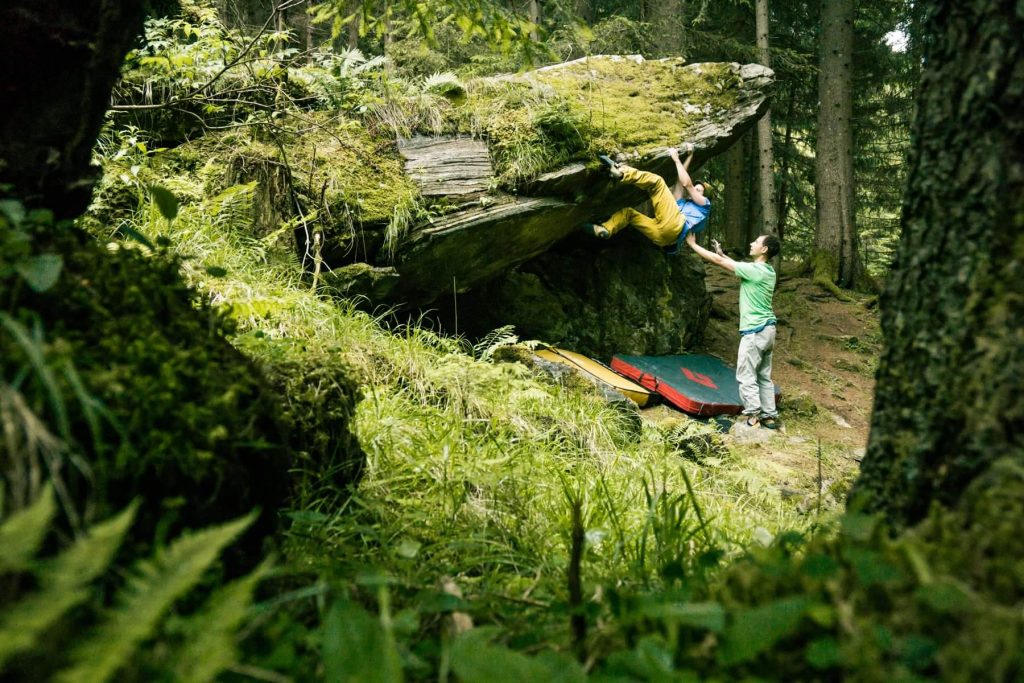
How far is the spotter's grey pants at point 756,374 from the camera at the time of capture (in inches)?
283

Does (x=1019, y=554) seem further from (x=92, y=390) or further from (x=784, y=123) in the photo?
(x=784, y=123)

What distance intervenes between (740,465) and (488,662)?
494 centimetres

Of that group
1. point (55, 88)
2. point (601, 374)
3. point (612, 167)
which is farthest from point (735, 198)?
point (55, 88)

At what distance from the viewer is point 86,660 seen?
0.65 m

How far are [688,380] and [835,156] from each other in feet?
22.4

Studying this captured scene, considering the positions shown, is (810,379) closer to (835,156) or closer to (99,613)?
(835,156)

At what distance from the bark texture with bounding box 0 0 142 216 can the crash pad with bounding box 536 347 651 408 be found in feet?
16.4

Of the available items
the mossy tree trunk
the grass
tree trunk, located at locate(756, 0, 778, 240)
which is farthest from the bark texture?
tree trunk, located at locate(756, 0, 778, 240)

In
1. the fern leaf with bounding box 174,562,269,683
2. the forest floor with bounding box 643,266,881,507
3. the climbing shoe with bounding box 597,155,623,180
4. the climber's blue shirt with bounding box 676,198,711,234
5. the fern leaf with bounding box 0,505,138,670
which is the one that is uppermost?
the climbing shoe with bounding box 597,155,623,180

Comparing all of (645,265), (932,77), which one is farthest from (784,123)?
(932,77)

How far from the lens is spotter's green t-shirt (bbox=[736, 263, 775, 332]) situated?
7.39 metres

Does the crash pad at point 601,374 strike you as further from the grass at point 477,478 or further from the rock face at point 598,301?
the grass at point 477,478

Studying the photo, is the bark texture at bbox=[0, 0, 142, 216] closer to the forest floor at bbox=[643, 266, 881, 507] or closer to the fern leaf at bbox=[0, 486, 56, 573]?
the fern leaf at bbox=[0, 486, 56, 573]

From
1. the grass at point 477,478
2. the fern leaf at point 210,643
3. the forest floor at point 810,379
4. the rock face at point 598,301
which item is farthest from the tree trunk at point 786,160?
the fern leaf at point 210,643
